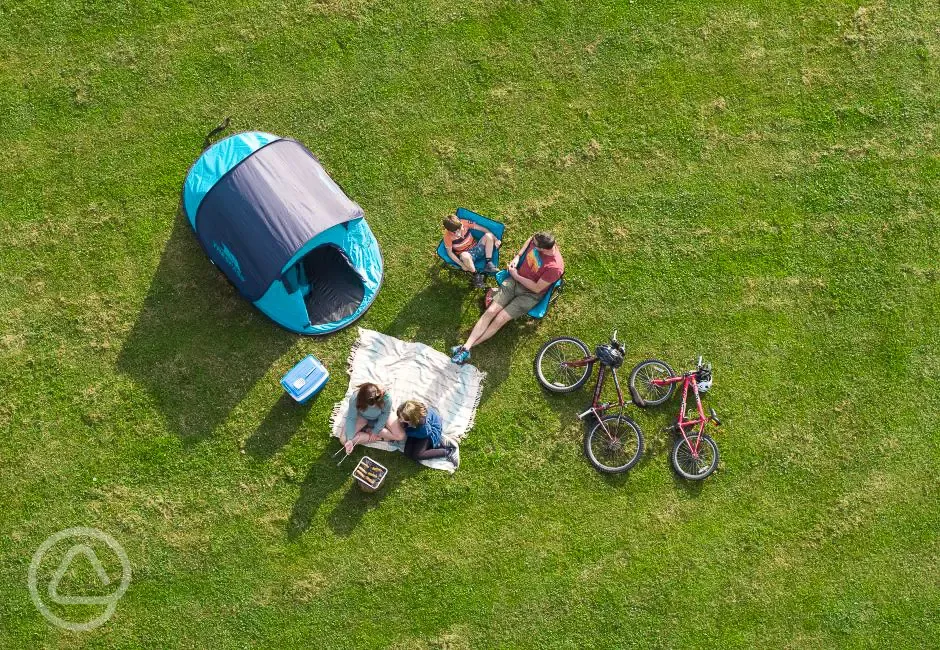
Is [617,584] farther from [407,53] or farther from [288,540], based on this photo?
[407,53]

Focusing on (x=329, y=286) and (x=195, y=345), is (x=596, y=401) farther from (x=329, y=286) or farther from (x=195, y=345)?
(x=195, y=345)

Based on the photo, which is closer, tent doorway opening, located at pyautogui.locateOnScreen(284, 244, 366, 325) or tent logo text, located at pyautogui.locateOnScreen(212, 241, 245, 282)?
tent logo text, located at pyautogui.locateOnScreen(212, 241, 245, 282)

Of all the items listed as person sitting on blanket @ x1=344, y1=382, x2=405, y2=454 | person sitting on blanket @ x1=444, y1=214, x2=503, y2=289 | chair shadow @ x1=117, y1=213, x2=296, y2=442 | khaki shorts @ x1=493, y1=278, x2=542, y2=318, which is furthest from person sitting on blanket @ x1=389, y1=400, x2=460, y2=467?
chair shadow @ x1=117, y1=213, x2=296, y2=442

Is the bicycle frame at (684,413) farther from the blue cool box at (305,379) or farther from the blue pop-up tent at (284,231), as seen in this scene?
the blue cool box at (305,379)

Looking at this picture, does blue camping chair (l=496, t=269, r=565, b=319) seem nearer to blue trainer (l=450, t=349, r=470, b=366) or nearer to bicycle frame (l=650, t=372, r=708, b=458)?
blue trainer (l=450, t=349, r=470, b=366)

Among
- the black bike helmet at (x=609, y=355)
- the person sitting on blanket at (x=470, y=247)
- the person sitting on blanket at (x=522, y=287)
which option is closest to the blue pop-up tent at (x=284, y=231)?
the person sitting on blanket at (x=470, y=247)

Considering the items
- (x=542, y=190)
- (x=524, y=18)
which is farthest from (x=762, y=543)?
(x=524, y=18)
